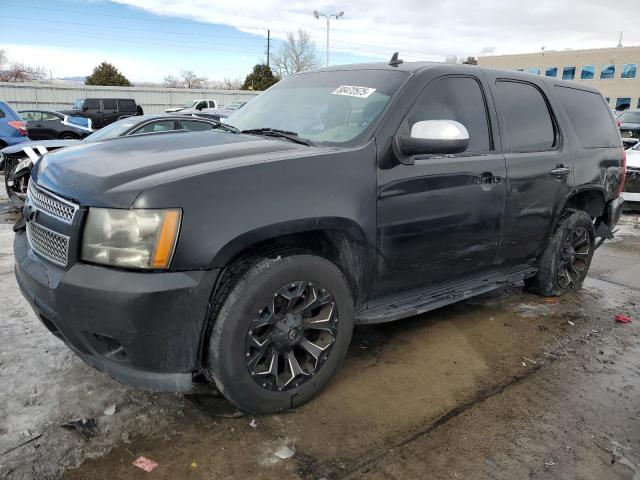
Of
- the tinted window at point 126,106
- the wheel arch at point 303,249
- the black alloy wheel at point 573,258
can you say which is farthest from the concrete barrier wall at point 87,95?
the wheel arch at point 303,249

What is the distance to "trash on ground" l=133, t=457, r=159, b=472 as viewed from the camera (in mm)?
2326

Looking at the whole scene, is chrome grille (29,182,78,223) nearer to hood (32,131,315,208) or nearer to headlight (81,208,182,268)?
hood (32,131,315,208)

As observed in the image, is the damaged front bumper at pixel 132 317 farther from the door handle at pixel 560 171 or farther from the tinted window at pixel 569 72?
the tinted window at pixel 569 72

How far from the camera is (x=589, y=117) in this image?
4641 mm

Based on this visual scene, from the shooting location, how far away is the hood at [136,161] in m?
2.30

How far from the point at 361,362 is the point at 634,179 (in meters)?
7.88

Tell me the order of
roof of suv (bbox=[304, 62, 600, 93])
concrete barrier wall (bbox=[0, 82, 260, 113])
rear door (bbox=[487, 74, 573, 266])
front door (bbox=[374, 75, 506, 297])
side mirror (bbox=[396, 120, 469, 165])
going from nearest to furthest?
side mirror (bbox=[396, 120, 469, 165]) < front door (bbox=[374, 75, 506, 297]) < roof of suv (bbox=[304, 62, 600, 93]) < rear door (bbox=[487, 74, 573, 266]) < concrete barrier wall (bbox=[0, 82, 260, 113])

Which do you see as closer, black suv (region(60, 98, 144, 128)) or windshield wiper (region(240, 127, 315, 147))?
windshield wiper (region(240, 127, 315, 147))

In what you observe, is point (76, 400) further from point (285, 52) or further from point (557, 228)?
point (285, 52)

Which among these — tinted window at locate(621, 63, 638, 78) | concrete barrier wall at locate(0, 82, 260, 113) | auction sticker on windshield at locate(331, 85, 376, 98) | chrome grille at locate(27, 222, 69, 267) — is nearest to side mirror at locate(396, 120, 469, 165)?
auction sticker on windshield at locate(331, 85, 376, 98)

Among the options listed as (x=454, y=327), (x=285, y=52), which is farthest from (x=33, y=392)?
(x=285, y=52)

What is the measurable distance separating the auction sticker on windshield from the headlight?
160 centimetres

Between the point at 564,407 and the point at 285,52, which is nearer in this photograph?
the point at 564,407

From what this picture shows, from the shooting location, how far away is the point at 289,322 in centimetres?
264
